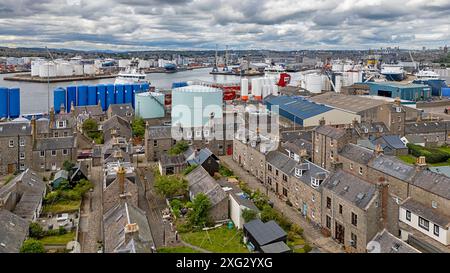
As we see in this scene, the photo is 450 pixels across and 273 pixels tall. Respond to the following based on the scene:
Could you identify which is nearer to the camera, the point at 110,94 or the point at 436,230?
the point at 436,230

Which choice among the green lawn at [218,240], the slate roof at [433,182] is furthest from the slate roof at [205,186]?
the slate roof at [433,182]

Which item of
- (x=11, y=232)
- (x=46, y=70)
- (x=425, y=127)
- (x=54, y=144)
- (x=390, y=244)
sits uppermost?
(x=46, y=70)

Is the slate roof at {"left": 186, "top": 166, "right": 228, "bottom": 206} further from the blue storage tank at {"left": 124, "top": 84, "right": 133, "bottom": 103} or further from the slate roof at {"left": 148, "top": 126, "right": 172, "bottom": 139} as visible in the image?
the blue storage tank at {"left": 124, "top": 84, "right": 133, "bottom": 103}

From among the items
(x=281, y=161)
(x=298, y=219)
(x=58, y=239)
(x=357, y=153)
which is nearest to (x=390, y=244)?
(x=298, y=219)

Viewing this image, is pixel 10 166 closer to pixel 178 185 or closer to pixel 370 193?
pixel 178 185

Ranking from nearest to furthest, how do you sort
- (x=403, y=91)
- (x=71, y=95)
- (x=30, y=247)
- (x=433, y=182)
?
(x=30, y=247), (x=433, y=182), (x=71, y=95), (x=403, y=91)

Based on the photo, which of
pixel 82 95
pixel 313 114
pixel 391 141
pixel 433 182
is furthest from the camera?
pixel 82 95

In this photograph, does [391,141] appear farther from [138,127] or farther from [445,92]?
[445,92]
